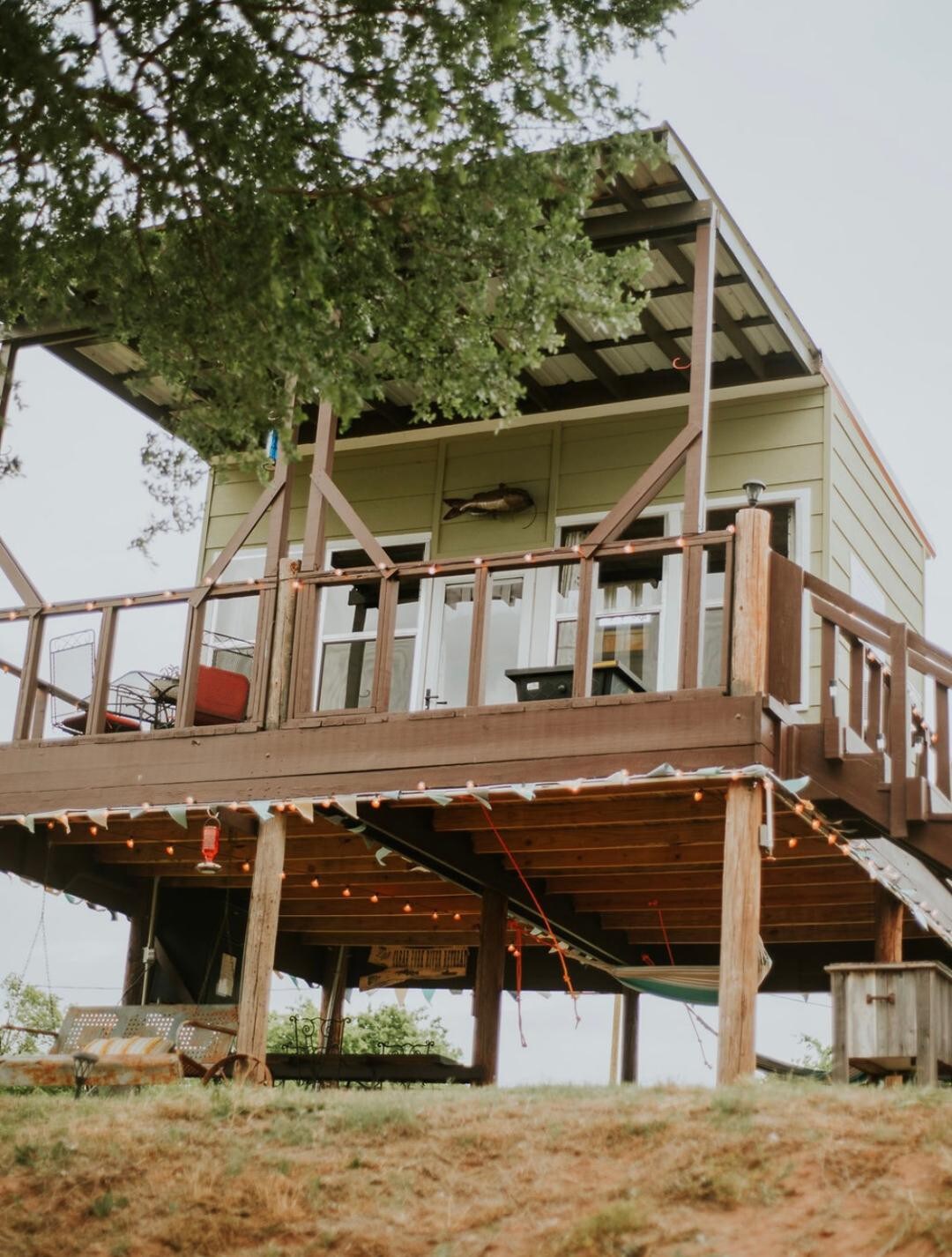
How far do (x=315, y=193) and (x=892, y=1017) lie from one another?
215 inches

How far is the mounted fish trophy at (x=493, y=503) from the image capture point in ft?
45.8

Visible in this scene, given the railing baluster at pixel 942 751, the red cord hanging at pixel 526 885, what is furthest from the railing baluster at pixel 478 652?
the railing baluster at pixel 942 751

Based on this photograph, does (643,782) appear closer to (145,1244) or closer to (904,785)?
(904,785)

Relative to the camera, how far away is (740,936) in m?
9.15

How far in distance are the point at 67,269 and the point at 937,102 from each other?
10030 centimetres

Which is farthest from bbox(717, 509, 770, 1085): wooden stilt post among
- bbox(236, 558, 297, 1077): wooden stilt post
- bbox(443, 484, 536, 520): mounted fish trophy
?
bbox(443, 484, 536, 520): mounted fish trophy

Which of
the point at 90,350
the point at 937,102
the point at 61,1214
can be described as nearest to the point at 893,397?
the point at 937,102

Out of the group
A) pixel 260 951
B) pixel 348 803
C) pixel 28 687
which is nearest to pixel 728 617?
pixel 348 803

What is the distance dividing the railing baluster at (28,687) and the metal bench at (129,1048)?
7.09ft

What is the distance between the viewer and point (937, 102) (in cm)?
9962

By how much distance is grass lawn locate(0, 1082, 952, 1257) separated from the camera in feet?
19.8

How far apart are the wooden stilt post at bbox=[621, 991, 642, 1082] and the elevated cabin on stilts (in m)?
0.06

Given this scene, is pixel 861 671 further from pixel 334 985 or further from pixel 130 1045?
pixel 334 985

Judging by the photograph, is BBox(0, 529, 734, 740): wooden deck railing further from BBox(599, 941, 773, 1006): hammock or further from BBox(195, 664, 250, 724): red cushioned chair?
BBox(599, 941, 773, 1006): hammock
